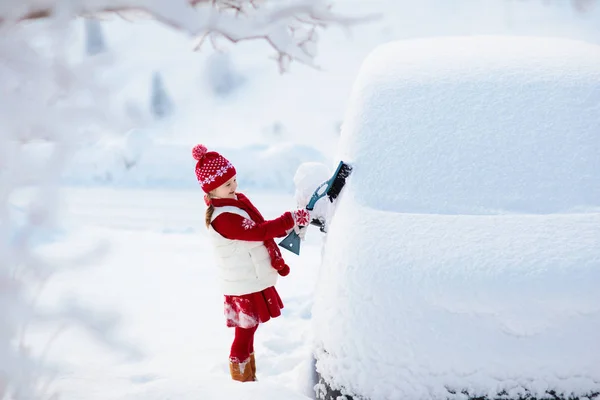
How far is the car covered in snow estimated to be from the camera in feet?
5.72

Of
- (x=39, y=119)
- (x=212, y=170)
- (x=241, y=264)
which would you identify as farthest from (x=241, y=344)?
(x=39, y=119)

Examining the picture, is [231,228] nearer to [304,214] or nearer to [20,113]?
[304,214]

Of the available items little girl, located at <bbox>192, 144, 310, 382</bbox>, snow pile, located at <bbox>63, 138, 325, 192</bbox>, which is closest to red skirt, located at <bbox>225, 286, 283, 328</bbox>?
little girl, located at <bbox>192, 144, 310, 382</bbox>

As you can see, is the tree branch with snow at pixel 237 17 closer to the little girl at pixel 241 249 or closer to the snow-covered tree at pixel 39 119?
the snow-covered tree at pixel 39 119

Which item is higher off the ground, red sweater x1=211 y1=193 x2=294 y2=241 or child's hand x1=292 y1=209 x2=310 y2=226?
child's hand x1=292 y1=209 x2=310 y2=226

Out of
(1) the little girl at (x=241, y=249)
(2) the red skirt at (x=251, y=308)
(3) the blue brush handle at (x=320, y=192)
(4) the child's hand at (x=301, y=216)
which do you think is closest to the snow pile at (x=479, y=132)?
(3) the blue brush handle at (x=320, y=192)

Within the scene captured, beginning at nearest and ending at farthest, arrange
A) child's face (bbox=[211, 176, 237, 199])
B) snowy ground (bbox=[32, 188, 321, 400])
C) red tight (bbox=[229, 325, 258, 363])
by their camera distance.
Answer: snowy ground (bbox=[32, 188, 321, 400]), child's face (bbox=[211, 176, 237, 199]), red tight (bbox=[229, 325, 258, 363])

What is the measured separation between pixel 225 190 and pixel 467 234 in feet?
3.51

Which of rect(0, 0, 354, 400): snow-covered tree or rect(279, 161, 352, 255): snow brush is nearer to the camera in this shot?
rect(0, 0, 354, 400): snow-covered tree

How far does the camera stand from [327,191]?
2.32m

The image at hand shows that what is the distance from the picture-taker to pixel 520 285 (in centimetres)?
175

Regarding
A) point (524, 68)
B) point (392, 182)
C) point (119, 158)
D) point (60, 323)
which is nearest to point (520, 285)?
point (392, 182)

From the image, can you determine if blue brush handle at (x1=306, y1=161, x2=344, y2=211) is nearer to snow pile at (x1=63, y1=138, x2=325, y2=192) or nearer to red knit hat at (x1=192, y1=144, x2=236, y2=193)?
red knit hat at (x1=192, y1=144, x2=236, y2=193)

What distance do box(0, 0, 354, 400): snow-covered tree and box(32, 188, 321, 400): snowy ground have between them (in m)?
0.05
